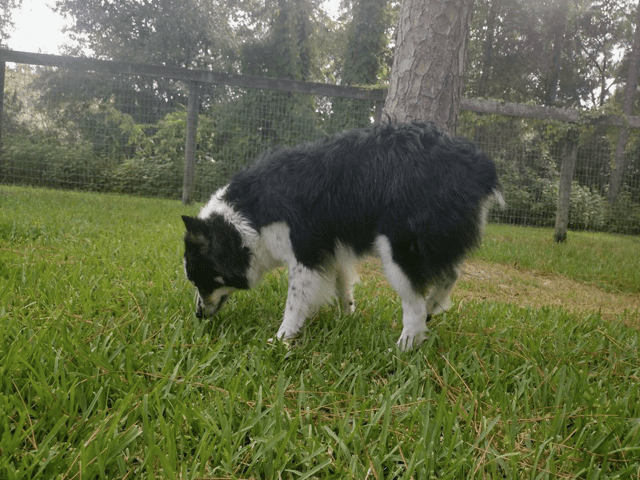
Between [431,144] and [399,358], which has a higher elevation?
[431,144]

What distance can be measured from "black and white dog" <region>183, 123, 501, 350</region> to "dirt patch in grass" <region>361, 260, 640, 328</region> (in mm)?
1578

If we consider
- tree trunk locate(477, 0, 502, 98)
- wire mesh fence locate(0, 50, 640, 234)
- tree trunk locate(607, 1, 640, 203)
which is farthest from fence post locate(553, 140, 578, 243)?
tree trunk locate(477, 0, 502, 98)

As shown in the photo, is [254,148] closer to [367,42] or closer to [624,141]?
[624,141]

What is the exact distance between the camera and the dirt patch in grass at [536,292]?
3944 millimetres

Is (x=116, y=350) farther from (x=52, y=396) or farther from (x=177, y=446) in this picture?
(x=177, y=446)

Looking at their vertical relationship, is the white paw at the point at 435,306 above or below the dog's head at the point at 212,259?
below

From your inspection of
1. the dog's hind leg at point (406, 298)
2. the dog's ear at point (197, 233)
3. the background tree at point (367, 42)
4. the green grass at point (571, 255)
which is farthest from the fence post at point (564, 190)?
the background tree at point (367, 42)

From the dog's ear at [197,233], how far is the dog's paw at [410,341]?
1.32m

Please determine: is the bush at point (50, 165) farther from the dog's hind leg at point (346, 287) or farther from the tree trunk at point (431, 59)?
the dog's hind leg at point (346, 287)

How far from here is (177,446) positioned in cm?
146

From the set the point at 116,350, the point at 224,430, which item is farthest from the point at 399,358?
the point at 116,350

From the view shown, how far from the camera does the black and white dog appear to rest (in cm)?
228

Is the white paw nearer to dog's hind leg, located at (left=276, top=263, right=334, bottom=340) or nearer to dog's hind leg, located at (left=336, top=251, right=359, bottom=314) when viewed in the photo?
dog's hind leg, located at (left=336, top=251, right=359, bottom=314)

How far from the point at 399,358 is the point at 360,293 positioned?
5.49 ft
